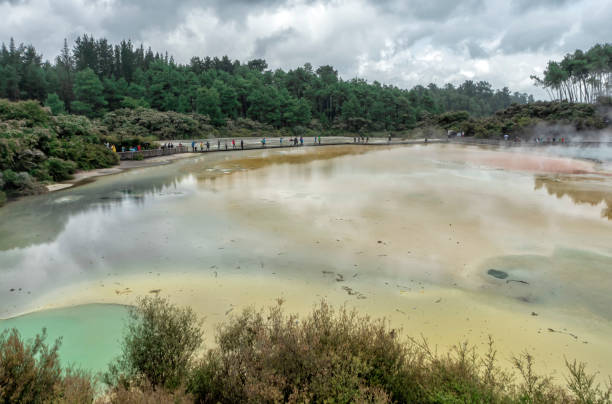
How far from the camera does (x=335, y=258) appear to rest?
12.0 meters

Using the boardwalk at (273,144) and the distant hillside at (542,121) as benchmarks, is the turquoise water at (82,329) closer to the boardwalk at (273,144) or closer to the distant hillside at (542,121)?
the boardwalk at (273,144)

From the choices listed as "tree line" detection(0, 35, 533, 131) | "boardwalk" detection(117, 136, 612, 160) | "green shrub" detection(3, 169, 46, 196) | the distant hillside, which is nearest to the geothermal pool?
"green shrub" detection(3, 169, 46, 196)

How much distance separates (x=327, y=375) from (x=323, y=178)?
2204cm

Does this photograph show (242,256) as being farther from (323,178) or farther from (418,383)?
(323,178)

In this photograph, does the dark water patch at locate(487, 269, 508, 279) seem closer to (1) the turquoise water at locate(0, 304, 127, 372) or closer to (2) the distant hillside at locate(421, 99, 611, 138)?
(1) the turquoise water at locate(0, 304, 127, 372)

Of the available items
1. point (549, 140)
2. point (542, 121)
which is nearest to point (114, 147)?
point (549, 140)

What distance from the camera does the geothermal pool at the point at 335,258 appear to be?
8297 mm

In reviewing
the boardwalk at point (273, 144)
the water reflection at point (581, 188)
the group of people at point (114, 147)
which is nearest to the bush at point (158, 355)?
the water reflection at point (581, 188)

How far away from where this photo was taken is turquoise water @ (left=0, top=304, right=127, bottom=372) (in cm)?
721

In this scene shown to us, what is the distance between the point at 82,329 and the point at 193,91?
64.5 m

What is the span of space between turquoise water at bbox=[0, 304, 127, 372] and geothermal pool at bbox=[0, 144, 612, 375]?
0.13 feet

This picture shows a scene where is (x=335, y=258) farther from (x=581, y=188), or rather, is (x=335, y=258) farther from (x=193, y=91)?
(x=193, y=91)

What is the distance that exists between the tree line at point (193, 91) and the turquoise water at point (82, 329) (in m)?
54.5

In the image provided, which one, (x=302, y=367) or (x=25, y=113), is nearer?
(x=302, y=367)
